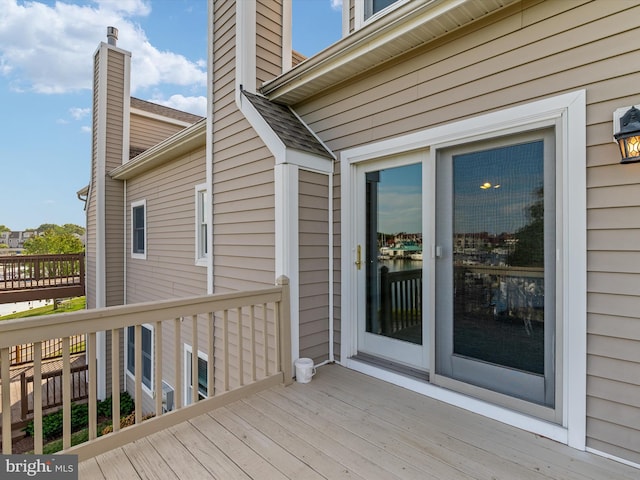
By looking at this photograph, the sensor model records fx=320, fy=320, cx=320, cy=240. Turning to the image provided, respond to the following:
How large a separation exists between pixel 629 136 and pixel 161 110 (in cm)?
1004

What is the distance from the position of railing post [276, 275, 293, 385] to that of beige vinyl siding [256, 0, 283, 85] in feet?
7.58

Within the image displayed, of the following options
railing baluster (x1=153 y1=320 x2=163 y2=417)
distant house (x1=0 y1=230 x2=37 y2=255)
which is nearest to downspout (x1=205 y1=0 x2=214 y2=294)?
railing baluster (x1=153 y1=320 x2=163 y2=417)

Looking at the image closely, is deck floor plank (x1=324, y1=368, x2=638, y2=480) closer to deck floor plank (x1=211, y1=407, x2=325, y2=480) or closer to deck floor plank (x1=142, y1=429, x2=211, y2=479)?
deck floor plank (x1=211, y1=407, x2=325, y2=480)

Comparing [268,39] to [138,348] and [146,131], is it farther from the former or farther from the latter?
[146,131]

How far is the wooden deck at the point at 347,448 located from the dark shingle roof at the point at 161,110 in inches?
347

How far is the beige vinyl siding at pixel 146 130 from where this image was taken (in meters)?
8.36

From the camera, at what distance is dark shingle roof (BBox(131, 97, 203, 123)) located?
856 cm

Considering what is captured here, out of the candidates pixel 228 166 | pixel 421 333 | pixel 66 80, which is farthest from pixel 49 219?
pixel 421 333

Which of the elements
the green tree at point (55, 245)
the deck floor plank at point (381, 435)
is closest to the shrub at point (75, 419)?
the deck floor plank at point (381, 435)

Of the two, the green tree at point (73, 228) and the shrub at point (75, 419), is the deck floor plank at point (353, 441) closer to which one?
the shrub at point (75, 419)

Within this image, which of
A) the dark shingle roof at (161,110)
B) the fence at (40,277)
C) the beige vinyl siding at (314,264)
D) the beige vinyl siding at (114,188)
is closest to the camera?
the beige vinyl siding at (314,264)

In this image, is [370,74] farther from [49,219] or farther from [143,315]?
[49,219]

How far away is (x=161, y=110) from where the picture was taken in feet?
29.6

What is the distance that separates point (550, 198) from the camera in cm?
204
